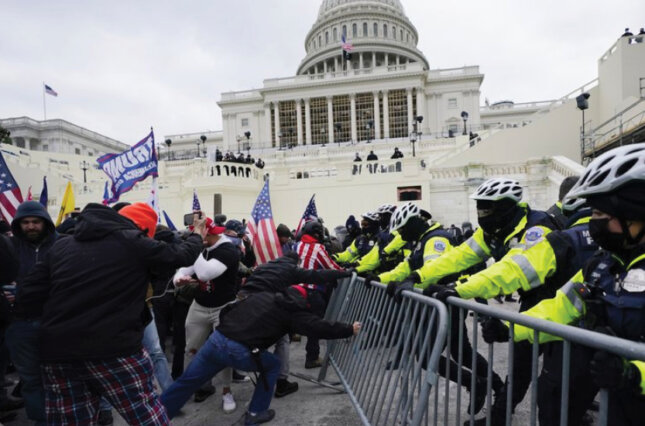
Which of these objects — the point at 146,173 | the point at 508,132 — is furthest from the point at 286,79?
the point at 146,173

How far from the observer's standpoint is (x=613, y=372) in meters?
1.42

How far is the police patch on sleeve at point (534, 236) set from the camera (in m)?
2.55

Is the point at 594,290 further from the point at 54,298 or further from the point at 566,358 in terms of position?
the point at 54,298

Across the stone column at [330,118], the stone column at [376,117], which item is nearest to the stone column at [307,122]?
the stone column at [330,118]

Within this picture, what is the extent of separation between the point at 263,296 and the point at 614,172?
266cm

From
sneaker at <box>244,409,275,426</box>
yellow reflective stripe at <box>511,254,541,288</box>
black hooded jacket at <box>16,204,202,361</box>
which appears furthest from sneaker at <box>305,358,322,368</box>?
yellow reflective stripe at <box>511,254,541,288</box>

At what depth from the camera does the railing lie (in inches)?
69.2

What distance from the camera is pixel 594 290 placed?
1.88 metres

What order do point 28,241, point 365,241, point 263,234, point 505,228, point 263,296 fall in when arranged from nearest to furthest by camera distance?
point 505,228, point 263,296, point 28,241, point 263,234, point 365,241

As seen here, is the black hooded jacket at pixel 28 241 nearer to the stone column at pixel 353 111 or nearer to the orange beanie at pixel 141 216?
the orange beanie at pixel 141 216

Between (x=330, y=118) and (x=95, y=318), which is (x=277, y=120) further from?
(x=95, y=318)

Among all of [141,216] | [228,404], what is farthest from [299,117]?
[141,216]

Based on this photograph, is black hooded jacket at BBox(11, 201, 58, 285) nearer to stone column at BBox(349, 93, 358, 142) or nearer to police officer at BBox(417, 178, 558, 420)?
police officer at BBox(417, 178, 558, 420)

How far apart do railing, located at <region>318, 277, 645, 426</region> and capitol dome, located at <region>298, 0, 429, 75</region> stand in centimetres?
7447
